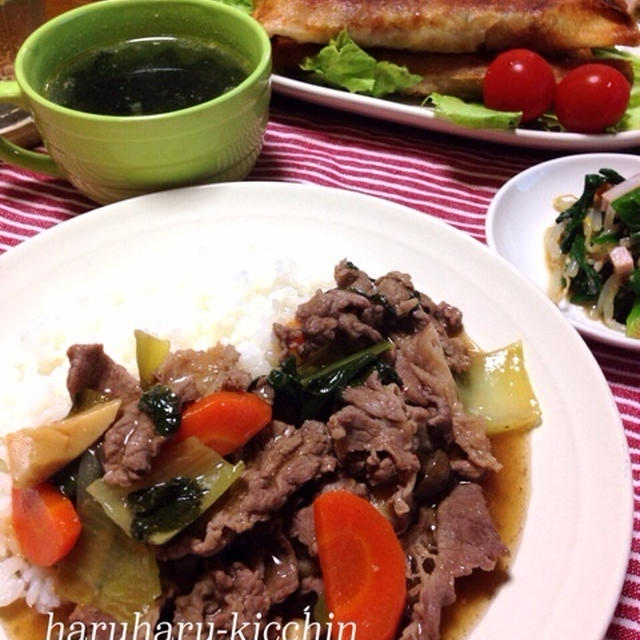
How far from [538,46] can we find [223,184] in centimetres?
206

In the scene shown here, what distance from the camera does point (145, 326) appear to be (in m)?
2.50

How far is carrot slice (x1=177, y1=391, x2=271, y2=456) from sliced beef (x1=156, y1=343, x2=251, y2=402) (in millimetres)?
38

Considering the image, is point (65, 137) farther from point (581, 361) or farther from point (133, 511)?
point (581, 361)

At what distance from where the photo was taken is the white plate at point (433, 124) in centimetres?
348

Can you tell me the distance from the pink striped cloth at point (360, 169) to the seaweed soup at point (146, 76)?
0.55 meters

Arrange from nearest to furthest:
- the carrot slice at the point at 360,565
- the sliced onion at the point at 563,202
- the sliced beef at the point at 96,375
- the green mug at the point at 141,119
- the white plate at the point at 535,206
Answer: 1. the carrot slice at the point at 360,565
2. the sliced beef at the point at 96,375
3. the green mug at the point at 141,119
4. the white plate at the point at 535,206
5. the sliced onion at the point at 563,202

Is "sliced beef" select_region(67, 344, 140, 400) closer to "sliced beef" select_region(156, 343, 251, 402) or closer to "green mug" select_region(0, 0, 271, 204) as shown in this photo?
"sliced beef" select_region(156, 343, 251, 402)

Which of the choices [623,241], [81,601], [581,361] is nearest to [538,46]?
[623,241]

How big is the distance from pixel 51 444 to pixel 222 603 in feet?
2.08

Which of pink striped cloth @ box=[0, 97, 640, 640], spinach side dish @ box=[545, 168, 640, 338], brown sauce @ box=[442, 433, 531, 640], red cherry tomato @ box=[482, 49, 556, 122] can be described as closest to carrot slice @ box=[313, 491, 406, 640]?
brown sauce @ box=[442, 433, 531, 640]

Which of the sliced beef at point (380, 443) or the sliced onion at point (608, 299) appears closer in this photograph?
the sliced beef at point (380, 443)

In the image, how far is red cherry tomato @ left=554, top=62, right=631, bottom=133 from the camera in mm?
3400

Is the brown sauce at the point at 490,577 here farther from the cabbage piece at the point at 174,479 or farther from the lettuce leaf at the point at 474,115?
the lettuce leaf at the point at 474,115

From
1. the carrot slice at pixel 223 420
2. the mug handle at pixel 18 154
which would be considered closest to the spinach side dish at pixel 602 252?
the carrot slice at pixel 223 420
